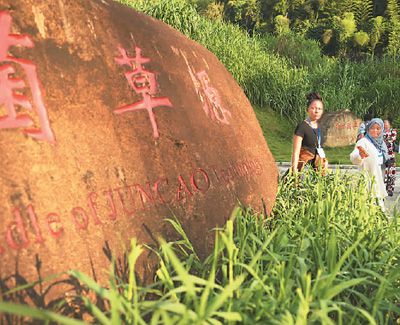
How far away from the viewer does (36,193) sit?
4.78 ft

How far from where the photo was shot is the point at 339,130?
1177cm

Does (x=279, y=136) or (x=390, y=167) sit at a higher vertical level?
(x=390, y=167)

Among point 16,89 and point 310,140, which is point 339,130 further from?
point 16,89

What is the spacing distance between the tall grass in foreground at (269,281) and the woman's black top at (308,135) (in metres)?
0.78

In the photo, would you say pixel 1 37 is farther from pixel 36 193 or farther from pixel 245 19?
pixel 245 19

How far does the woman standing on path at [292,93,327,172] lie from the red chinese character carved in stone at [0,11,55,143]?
245cm

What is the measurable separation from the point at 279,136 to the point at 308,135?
874 cm

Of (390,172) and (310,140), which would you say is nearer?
(310,140)

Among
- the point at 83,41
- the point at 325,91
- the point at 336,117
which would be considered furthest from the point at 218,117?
the point at 325,91

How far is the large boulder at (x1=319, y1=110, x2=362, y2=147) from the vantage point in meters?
11.8

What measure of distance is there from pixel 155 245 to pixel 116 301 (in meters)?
0.61

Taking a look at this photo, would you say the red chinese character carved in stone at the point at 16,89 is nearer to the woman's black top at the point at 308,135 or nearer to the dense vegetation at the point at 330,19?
the woman's black top at the point at 308,135

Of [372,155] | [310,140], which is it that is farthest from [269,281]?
[372,155]

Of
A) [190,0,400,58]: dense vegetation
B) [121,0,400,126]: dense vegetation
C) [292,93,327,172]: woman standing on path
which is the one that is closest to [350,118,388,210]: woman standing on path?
[292,93,327,172]: woman standing on path
